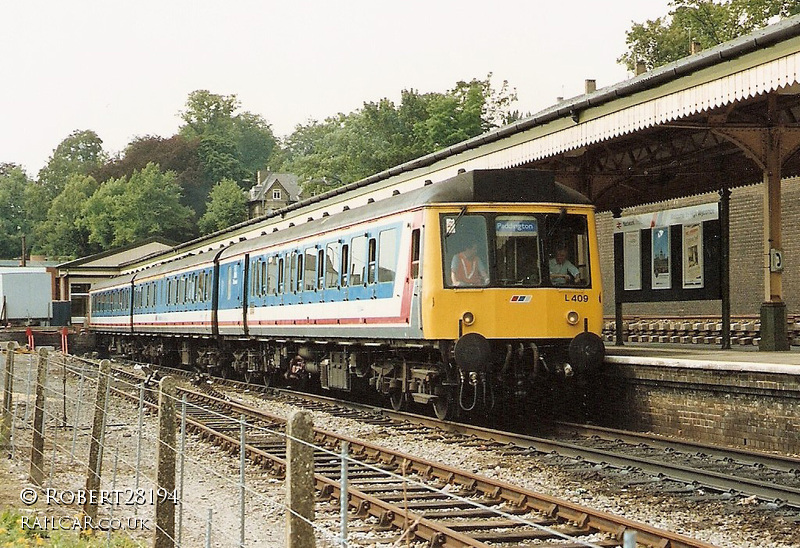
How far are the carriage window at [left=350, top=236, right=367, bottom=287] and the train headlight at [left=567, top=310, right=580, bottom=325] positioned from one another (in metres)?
3.32

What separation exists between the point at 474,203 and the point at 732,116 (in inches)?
170

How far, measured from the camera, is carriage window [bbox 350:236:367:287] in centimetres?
1659

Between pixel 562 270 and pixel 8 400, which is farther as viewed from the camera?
pixel 8 400

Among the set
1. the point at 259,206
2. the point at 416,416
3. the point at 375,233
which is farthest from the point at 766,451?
the point at 259,206

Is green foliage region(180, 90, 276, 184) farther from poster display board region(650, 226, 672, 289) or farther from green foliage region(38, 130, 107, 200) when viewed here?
poster display board region(650, 226, 672, 289)

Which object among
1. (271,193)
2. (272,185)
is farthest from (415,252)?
(272,185)

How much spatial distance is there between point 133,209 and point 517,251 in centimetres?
9608

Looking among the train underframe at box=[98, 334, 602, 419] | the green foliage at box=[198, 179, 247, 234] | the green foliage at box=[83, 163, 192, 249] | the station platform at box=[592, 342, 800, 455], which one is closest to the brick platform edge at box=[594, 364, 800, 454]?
the station platform at box=[592, 342, 800, 455]

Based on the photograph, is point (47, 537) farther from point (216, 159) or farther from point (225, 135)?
point (225, 135)

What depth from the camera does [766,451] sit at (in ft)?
40.4

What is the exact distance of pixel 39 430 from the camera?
1198cm

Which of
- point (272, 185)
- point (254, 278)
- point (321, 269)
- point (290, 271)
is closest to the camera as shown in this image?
point (321, 269)

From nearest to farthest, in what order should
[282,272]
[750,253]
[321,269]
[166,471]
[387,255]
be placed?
[166,471]
[387,255]
[321,269]
[282,272]
[750,253]

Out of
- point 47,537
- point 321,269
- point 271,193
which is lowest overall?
point 47,537
